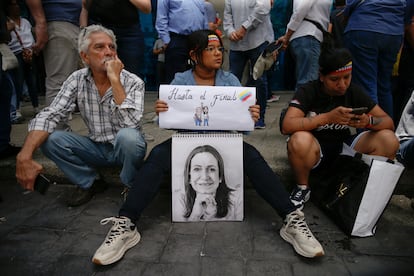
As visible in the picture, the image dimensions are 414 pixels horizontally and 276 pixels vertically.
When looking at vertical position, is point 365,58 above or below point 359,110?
above

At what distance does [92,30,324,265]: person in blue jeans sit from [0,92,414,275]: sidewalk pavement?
0.07 meters

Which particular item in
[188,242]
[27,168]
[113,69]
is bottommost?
[188,242]

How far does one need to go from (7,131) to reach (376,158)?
296 centimetres

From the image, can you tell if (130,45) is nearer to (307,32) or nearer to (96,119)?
(96,119)

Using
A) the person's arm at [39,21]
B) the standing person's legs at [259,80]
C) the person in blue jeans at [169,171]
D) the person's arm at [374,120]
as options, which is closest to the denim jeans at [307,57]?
the standing person's legs at [259,80]

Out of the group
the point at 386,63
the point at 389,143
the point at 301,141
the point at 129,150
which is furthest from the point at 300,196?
the point at 386,63

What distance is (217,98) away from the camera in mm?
2350

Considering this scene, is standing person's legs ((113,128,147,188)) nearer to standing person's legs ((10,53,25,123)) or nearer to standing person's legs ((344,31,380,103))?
standing person's legs ((344,31,380,103))

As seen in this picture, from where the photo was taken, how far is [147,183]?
229cm

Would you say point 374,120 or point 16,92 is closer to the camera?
point 374,120

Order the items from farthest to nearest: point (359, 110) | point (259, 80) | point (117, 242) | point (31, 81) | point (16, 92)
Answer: point (31, 81), point (16, 92), point (259, 80), point (359, 110), point (117, 242)

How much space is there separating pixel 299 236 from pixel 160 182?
3.05ft

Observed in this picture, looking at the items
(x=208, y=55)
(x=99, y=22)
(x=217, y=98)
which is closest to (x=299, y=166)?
(x=217, y=98)

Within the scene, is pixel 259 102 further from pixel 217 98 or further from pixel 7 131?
pixel 7 131
